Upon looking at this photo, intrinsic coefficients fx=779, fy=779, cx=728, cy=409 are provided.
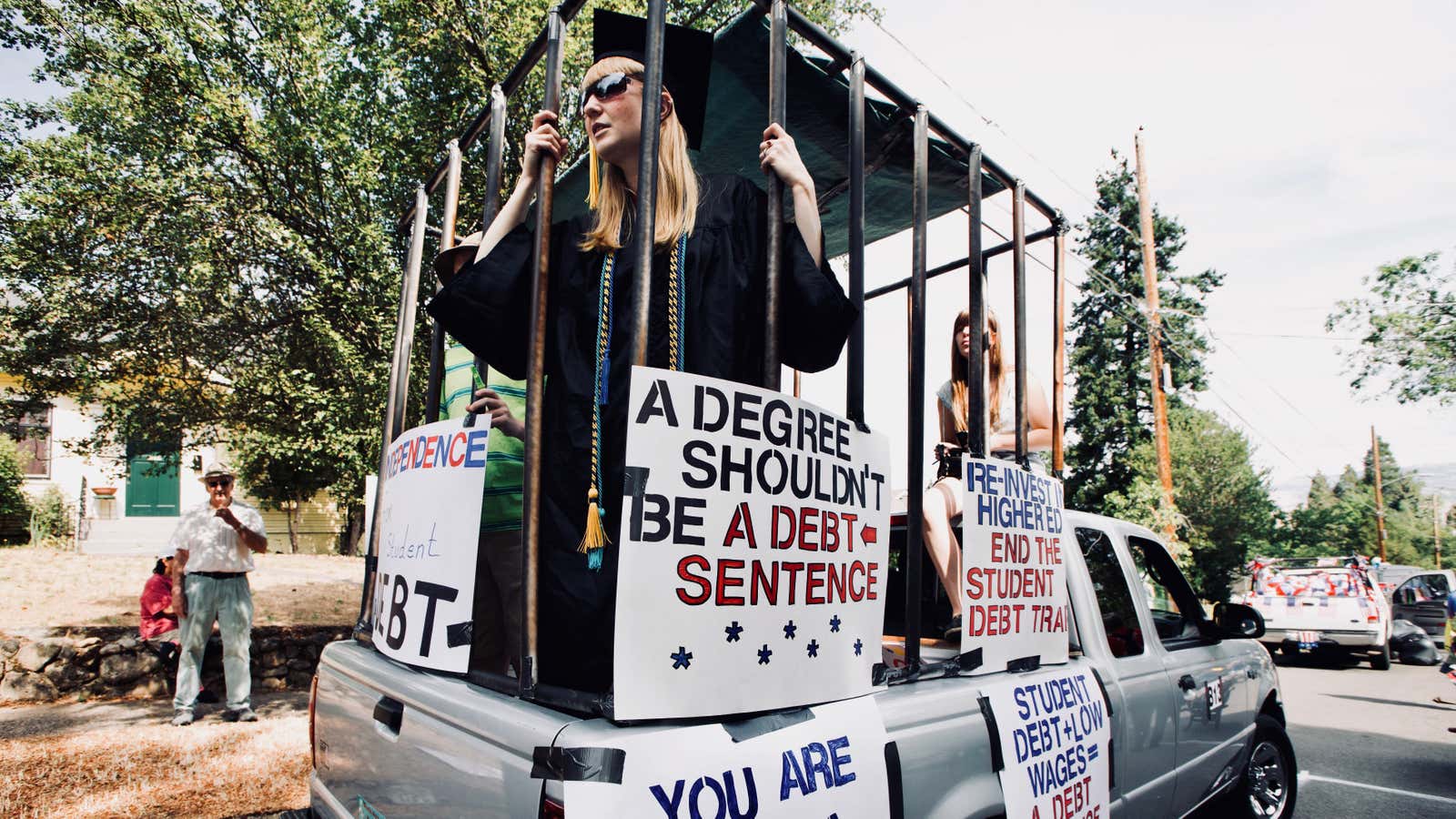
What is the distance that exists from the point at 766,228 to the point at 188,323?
7.51 metres

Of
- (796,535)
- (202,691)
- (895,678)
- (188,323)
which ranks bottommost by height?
(202,691)

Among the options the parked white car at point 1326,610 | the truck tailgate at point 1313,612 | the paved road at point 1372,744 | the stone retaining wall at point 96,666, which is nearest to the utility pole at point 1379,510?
the parked white car at point 1326,610

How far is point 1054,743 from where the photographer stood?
7.63 feet

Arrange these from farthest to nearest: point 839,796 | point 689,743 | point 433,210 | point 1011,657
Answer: point 433,210, point 1011,657, point 839,796, point 689,743

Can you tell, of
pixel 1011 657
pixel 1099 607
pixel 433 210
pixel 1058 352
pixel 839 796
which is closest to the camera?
pixel 839 796

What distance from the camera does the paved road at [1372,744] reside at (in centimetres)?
515

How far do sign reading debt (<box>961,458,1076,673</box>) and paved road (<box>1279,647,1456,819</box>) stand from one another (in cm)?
384

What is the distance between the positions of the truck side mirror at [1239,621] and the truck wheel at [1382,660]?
11.4 m

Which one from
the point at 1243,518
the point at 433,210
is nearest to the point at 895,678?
the point at 433,210

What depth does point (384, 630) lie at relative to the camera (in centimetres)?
196

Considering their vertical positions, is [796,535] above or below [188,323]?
below

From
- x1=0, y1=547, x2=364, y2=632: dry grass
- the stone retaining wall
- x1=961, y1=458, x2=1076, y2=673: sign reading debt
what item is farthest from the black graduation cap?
x1=0, y1=547, x2=364, y2=632: dry grass

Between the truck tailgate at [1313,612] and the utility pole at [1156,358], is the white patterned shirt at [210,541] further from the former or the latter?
the utility pole at [1156,358]

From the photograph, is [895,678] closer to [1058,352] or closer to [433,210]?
[1058,352]
